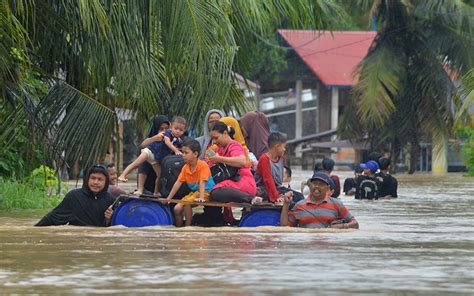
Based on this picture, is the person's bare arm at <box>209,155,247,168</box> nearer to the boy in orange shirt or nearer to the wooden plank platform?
the boy in orange shirt

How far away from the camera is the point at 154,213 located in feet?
49.3

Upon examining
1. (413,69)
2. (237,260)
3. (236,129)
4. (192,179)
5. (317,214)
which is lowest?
(237,260)

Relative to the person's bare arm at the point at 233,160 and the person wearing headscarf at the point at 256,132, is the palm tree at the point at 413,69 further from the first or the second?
the person's bare arm at the point at 233,160

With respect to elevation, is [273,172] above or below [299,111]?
below

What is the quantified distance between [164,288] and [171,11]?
8.04 metres

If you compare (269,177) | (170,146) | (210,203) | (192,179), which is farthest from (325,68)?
(210,203)

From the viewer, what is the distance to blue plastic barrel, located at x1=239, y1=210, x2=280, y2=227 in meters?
14.9

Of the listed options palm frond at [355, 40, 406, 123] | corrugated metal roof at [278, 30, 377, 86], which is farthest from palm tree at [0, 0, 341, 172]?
corrugated metal roof at [278, 30, 377, 86]

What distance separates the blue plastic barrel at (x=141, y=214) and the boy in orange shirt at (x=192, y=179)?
149 mm

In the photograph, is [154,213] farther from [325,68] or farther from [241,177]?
[325,68]

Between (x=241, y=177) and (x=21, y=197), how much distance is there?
5.50 metres

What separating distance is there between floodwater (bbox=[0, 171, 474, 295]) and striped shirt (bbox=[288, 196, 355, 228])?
0.96ft

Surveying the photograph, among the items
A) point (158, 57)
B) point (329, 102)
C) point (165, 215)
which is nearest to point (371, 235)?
point (165, 215)

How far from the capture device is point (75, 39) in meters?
17.2
